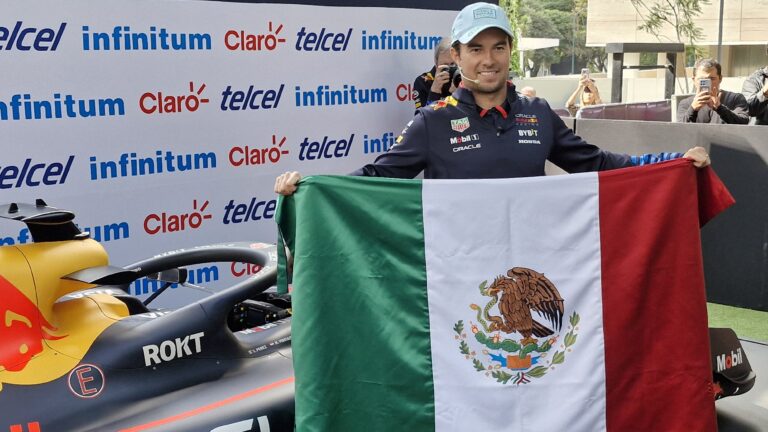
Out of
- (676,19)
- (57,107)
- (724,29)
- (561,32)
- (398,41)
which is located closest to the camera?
(57,107)

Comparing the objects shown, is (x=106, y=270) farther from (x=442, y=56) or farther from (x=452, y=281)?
(x=442, y=56)

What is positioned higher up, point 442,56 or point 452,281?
point 442,56

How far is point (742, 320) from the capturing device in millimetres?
6773

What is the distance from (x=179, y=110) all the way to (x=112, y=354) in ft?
9.29

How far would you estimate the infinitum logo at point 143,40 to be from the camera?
553 centimetres

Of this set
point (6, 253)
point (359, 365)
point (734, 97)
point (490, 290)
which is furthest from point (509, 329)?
point (734, 97)

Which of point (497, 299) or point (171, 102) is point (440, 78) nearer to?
point (171, 102)

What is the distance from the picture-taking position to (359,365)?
128 inches

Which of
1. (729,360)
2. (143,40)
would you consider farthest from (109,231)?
(729,360)

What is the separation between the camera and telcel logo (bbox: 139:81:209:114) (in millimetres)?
5812

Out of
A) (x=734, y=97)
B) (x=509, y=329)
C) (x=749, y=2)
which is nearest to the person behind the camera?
(x=509, y=329)

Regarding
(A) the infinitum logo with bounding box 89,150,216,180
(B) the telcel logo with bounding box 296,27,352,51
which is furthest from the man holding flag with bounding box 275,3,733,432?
(B) the telcel logo with bounding box 296,27,352,51

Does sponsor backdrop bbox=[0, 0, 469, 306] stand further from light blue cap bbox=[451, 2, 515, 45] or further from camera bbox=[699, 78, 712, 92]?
light blue cap bbox=[451, 2, 515, 45]

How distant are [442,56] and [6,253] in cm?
448
